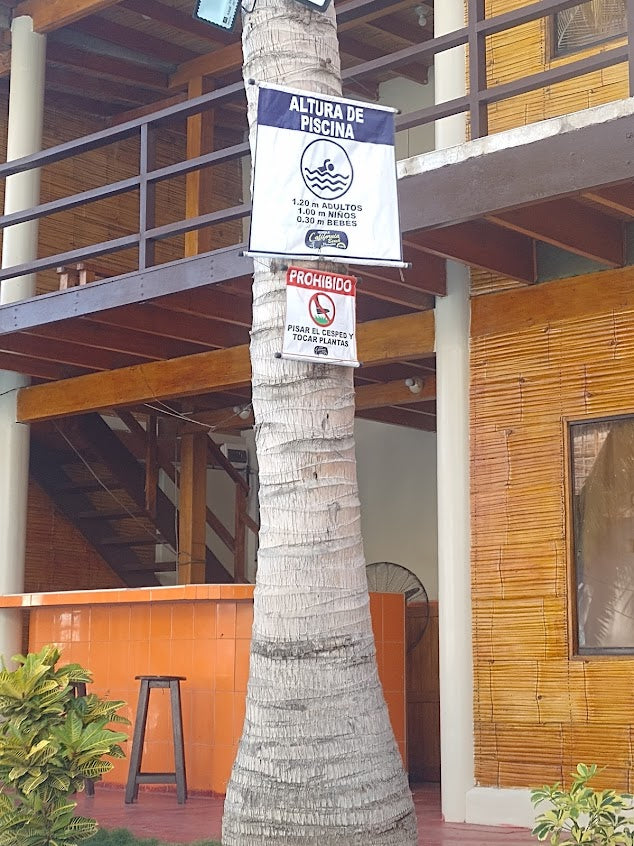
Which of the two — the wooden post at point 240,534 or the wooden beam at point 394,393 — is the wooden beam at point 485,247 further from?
the wooden post at point 240,534

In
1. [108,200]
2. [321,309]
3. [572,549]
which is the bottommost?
[572,549]

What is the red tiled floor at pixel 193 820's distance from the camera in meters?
6.96

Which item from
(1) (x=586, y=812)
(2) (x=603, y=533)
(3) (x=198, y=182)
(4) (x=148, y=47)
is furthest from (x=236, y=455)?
(1) (x=586, y=812)

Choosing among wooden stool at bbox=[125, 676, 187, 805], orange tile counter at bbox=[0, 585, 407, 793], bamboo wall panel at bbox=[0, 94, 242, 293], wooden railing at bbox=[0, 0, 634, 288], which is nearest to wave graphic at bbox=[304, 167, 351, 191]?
wooden railing at bbox=[0, 0, 634, 288]

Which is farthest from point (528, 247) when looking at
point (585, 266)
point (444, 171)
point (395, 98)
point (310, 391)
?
point (395, 98)

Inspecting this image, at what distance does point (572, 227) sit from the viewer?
717 cm

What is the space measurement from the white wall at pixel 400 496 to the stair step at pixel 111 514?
234cm

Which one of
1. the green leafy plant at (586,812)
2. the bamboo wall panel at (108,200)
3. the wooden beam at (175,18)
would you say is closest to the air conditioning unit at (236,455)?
the bamboo wall panel at (108,200)

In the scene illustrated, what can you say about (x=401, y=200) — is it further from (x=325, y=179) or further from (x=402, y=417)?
(x=402, y=417)

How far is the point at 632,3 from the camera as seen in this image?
628 centimetres

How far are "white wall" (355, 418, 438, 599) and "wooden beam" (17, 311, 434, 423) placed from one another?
3.74m

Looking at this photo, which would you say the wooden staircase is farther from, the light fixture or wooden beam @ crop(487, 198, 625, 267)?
the light fixture

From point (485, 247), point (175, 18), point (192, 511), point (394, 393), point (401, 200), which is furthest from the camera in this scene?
point (192, 511)

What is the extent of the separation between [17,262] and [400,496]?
4.99m
